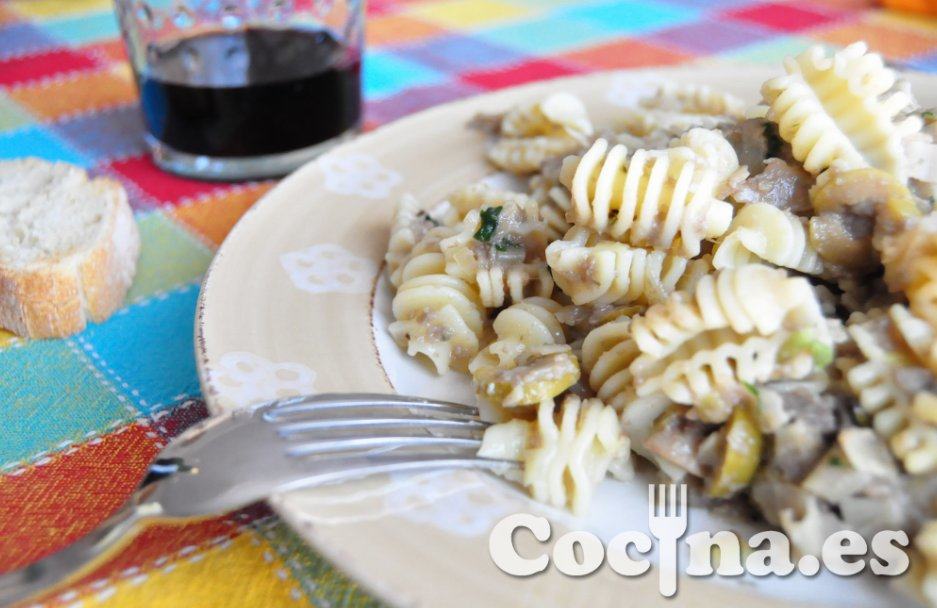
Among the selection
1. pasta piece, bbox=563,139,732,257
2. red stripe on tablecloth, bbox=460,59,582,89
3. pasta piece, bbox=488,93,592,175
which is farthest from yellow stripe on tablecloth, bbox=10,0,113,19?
pasta piece, bbox=563,139,732,257

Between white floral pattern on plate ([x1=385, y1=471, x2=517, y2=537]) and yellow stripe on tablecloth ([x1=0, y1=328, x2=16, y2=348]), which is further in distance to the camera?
yellow stripe on tablecloth ([x1=0, y1=328, x2=16, y2=348])

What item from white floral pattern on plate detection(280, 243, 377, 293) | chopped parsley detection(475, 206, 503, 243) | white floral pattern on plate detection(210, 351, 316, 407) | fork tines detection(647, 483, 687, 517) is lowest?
white floral pattern on plate detection(280, 243, 377, 293)

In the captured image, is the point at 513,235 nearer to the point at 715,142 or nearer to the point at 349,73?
the point at 715,142

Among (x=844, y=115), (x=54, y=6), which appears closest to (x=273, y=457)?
(x=844, y=115)

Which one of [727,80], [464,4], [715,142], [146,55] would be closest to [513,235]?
[715,142]

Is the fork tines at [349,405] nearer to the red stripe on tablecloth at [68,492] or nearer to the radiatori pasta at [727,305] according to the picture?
the radiatori pasta at [727,305]

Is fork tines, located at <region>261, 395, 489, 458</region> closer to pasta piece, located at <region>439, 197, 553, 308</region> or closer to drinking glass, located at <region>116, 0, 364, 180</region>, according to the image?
pasta piece, located at <region>439, 197, 553, 308</region>

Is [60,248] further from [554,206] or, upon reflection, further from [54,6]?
[54,6]
